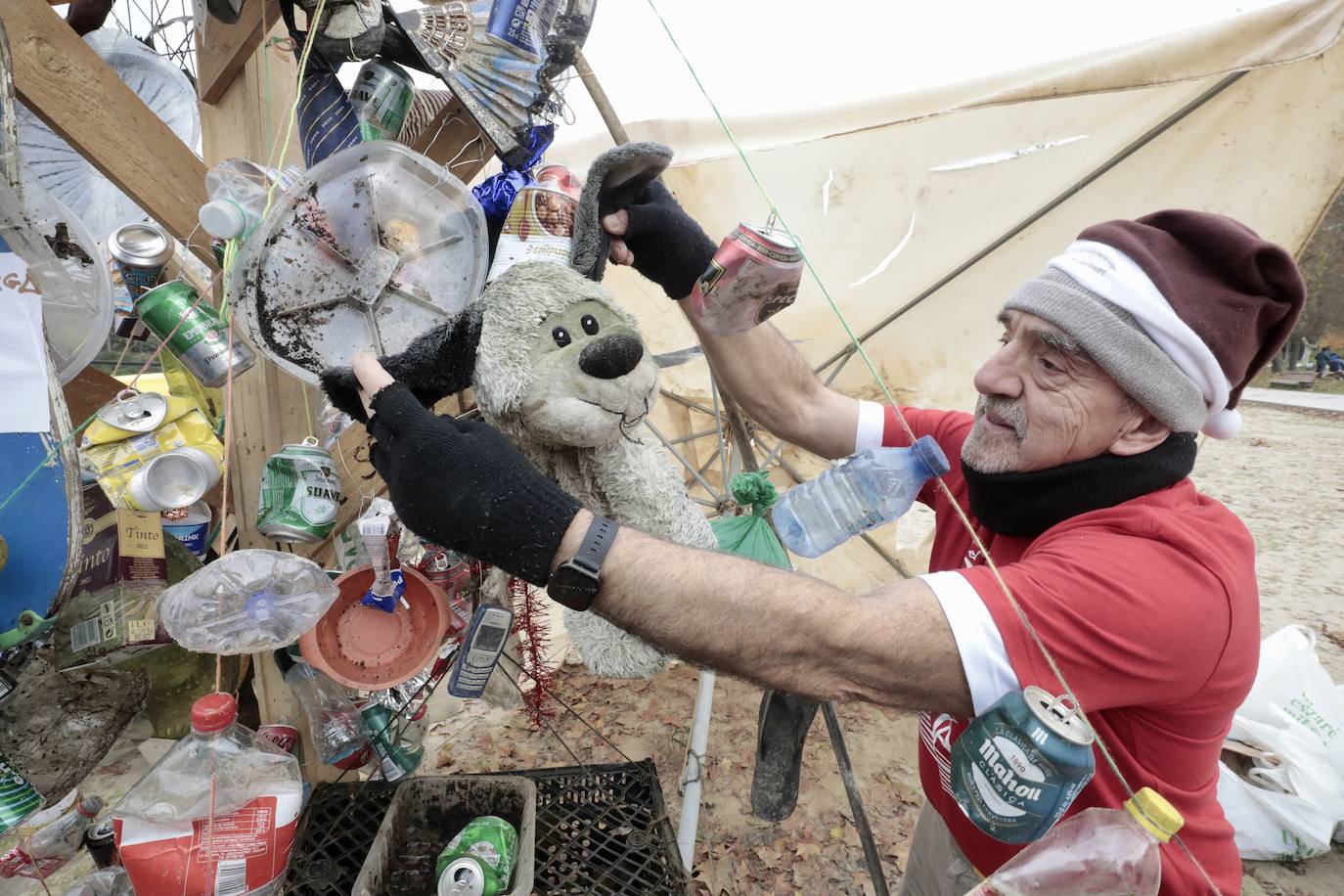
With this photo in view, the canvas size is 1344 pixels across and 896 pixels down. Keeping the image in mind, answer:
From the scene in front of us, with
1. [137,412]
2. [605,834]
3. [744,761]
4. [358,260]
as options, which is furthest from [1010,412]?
[744,761]

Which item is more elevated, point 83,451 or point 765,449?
point 83,451

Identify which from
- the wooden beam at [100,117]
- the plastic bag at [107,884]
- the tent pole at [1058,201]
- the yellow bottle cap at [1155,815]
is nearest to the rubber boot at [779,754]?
the yellow bottle cap at [1155,815]

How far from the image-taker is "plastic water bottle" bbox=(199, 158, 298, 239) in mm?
1122

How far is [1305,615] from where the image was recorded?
4.92m

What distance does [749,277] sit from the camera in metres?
1.16

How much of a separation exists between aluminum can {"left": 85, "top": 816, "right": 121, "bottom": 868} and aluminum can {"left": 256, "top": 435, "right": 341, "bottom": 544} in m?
1.24

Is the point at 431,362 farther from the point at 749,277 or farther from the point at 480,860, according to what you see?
the point at 480,860

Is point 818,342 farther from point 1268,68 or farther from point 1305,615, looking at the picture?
Answer: point 1305,615

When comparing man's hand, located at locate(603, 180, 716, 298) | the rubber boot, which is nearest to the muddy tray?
man's hand, located at locate(603, 180, 716, 298)

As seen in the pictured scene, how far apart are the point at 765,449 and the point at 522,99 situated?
2640 mm

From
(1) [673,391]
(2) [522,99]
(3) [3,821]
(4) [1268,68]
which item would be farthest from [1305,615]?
(3) [3,821]

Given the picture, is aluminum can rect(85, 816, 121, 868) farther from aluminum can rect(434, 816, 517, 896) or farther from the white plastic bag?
the white plastic bag

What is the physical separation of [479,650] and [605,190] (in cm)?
96

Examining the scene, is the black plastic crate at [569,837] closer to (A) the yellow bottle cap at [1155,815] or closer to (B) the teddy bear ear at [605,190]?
(A) the yellow bottle cap at [1155,815]
